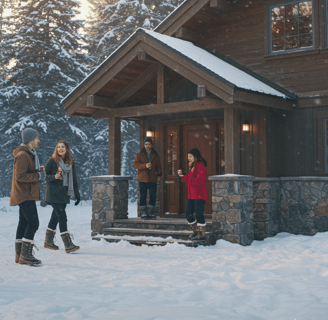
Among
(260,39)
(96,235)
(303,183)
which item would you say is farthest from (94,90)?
(303,183)

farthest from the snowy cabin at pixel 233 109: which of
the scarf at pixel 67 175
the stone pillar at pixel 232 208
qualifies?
the scarf at pixel 67 175

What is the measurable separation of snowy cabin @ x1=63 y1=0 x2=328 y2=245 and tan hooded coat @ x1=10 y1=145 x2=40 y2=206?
3403 mm

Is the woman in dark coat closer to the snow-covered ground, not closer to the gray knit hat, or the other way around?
the snow-covered ground

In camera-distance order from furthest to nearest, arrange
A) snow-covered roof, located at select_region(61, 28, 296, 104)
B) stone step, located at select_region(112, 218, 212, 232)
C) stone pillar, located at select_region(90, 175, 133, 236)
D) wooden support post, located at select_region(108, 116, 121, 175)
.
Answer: wooden support post, located at select_region(108, 116, 121, 175) < stone pillar, located at select_region(90, 175, 133, 236) < stone step, located at select_region(112, 218, 212, 232) < snow-covered roof, located at select_region(61, 28, 296, 104)

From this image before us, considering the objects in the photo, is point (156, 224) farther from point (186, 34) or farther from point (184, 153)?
point (186, 34)

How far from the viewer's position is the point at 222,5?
11688mm

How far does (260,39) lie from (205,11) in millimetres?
1504

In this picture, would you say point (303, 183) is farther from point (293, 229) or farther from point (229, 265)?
point (229, 265)

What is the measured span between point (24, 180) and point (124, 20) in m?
24.6

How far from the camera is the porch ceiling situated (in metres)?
9.56

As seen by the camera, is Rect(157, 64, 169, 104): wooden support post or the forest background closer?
Rect(157, 64, 169, 104): wooden support post

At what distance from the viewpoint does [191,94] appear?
12109mm


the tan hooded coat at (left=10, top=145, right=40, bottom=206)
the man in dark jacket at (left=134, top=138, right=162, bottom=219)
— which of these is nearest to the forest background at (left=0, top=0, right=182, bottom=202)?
the man in dark jacket at (left=134, top=138, right=162, bottom=219)

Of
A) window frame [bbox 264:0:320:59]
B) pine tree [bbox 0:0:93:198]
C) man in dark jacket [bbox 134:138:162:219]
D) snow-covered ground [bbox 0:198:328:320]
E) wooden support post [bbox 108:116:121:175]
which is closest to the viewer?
snow-covered ground [bbox 0:198:328:320]
